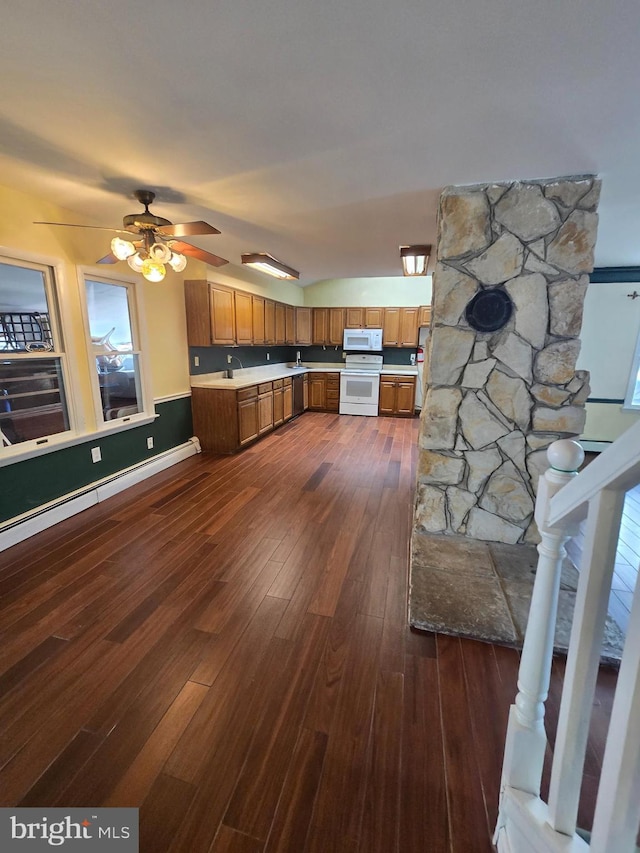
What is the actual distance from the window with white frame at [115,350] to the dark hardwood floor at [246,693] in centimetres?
129

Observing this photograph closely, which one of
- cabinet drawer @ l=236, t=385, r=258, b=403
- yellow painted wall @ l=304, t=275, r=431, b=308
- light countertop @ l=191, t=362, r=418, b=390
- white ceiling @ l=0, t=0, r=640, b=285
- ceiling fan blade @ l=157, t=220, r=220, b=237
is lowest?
cabinet drawer @ l=236, t=385, r=258, b=403

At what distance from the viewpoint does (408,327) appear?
7184 millimetres

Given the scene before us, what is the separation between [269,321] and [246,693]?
5438 mm

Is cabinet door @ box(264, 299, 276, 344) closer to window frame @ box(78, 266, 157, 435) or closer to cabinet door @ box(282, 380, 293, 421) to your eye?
cabinet door @ box(282, 380, 293, 421)

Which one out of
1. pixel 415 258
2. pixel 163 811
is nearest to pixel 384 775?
pixel 163 811

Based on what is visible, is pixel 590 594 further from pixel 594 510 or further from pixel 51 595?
pixel 51 595

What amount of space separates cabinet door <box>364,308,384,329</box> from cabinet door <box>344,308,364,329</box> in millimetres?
82

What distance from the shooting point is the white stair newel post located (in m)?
0.90

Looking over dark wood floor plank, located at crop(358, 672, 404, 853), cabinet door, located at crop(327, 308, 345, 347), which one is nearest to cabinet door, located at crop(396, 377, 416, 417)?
cabinet door, located at crop(327, 308, 345, 347)

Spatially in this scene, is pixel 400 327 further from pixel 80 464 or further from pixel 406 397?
pixel 80 464

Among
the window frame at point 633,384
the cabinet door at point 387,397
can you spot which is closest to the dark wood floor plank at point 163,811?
the window frame at point 633,384

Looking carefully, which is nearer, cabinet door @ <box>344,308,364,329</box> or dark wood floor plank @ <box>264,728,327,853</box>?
dark wood floor plank @ <box>264,728,327,853</box>

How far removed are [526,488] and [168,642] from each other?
244cm

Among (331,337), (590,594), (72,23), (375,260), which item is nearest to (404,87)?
(72,23)
